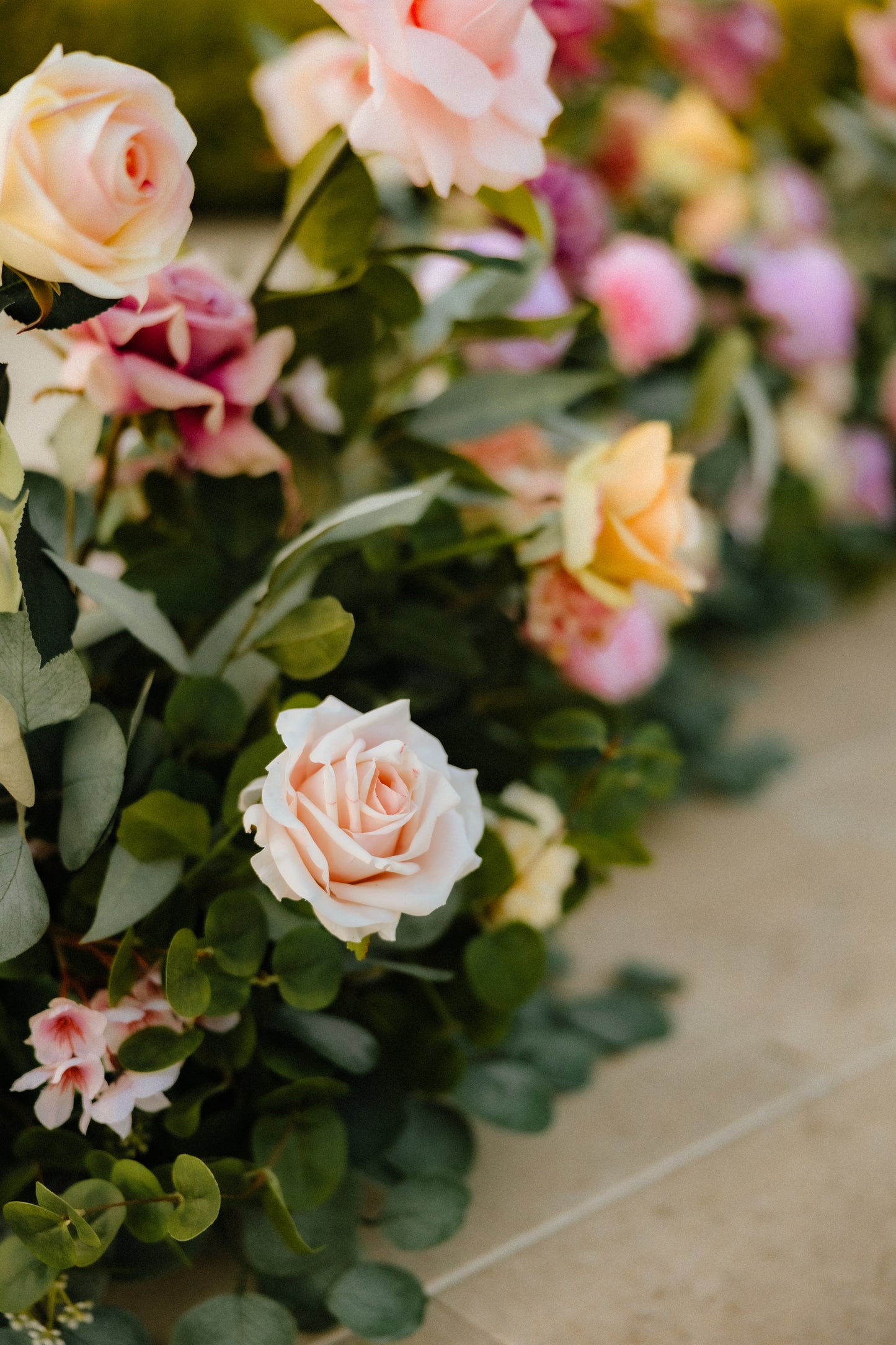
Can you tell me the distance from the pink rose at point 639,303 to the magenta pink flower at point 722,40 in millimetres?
486

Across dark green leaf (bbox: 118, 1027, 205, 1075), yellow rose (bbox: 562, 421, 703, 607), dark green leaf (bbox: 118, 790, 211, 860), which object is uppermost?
yellow rose (bbox: 562, 421, 703, 607)

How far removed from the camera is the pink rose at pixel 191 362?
718 mm

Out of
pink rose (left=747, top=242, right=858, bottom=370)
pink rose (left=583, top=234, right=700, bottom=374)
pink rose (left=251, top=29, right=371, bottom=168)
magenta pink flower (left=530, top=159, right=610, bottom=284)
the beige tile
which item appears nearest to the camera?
the beige tile

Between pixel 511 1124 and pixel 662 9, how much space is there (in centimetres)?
156

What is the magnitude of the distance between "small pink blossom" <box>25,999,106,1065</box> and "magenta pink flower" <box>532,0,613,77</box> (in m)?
0.91

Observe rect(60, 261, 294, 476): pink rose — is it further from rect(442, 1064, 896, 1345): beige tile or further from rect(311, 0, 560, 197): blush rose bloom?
rect(442, 1064, 896, 1345): beige tile

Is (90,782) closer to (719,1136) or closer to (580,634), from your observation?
(580,634)

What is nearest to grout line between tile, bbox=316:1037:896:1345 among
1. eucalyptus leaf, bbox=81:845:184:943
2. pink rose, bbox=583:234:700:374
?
eucalyptus leaf, bbox=81:845:184:943

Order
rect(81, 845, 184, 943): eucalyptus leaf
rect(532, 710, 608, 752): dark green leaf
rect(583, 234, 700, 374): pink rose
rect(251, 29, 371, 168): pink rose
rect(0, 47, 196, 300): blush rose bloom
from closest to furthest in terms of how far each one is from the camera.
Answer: rect(0, 47, 196, 300): blush rose bloom, rect(81, 845, 184, 943): eucalyptus leaf, rect(532, 710, 608, 752): dark green leaf, rect(251, 29, 371, 168): pink rose, rect(583, 234, 700, 374): pink rose

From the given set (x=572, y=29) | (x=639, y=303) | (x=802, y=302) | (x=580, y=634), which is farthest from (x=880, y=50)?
(x=580, y=634)

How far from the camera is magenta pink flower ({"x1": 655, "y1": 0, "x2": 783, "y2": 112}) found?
1.70 m

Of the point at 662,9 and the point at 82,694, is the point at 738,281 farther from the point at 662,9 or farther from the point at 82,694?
the point at 82,694

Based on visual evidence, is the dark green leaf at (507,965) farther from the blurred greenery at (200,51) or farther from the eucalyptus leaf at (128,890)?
the blurred greenery at (200,51)

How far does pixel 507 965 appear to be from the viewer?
80cm
